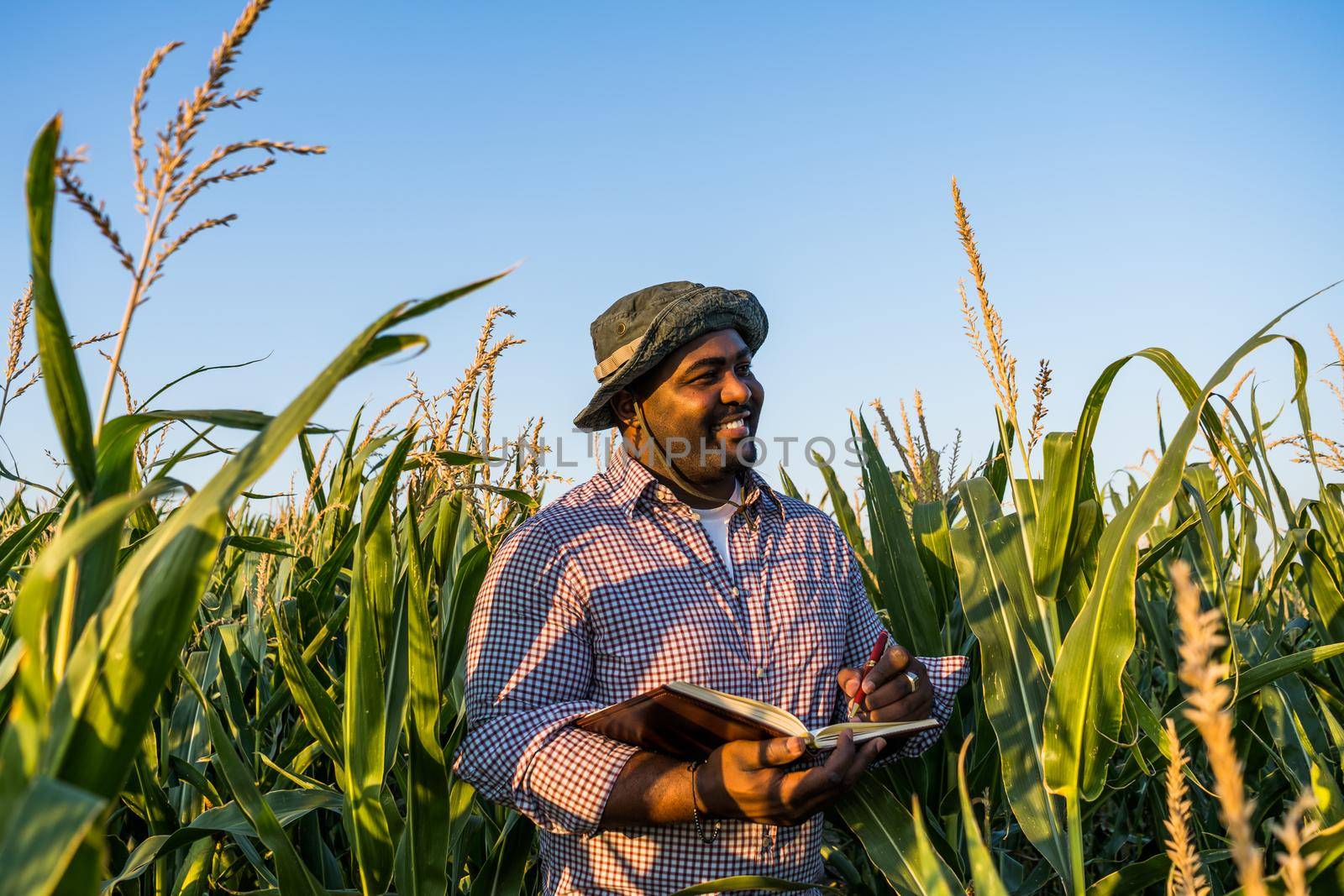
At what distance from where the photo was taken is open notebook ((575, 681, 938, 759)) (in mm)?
1483

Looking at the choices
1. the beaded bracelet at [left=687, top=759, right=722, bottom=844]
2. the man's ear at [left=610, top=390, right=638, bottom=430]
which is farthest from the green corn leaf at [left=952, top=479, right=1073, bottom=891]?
the man's ear at [left=610, top=390, right=638, bottom=430]

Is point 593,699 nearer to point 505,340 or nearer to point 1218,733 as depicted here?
point 505,340

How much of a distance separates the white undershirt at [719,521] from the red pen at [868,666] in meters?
0.38

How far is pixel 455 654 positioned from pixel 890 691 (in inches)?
31.6

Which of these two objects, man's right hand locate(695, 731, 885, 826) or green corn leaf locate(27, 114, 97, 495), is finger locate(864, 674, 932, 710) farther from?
green corn leaf locate(27, 114, 97, 495)

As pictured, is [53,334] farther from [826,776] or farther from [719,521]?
[719,521]

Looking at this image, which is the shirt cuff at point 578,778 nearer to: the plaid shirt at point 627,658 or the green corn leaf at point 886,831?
the plaid shirt at point 627,658

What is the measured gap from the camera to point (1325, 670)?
218cm

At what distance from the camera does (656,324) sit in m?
2.09

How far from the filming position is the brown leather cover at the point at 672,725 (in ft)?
5.06

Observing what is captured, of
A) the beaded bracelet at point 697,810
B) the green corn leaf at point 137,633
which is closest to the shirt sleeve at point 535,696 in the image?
the beaded bracelet at point 697,810

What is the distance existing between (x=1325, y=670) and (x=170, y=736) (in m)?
2.46

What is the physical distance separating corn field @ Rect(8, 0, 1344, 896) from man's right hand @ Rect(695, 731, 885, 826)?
13 centimetres

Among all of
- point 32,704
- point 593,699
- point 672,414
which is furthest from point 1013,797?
point 32,704
